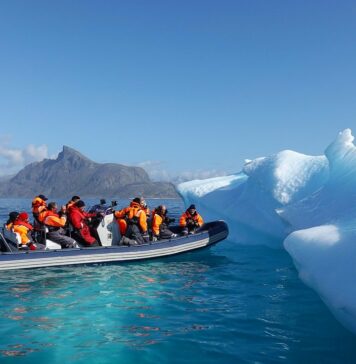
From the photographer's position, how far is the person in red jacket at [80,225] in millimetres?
11375

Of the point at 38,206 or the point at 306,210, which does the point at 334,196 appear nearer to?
the point at 306,210

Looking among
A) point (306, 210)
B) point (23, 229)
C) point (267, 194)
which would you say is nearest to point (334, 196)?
point (306, 210)

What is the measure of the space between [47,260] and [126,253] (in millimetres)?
2169

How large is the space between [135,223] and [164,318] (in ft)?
18.4

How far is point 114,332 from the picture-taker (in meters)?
6.14

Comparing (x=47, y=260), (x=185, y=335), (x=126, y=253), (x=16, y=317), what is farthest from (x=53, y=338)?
(x=126, y=253)

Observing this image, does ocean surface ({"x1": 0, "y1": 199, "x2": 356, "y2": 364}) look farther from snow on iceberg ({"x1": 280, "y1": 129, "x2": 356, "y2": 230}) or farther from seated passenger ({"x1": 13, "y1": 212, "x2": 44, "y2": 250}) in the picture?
snow on iceberg ({"x1": 280, "y1": 129, "x2": 356, "y2": 230})

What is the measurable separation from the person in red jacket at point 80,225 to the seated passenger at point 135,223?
957mm

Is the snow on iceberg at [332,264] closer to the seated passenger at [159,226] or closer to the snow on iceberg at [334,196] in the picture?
the snow on iceberg at [334,196]

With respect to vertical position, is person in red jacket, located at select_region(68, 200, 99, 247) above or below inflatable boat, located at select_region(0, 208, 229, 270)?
above

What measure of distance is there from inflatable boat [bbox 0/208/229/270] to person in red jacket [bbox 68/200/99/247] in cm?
33

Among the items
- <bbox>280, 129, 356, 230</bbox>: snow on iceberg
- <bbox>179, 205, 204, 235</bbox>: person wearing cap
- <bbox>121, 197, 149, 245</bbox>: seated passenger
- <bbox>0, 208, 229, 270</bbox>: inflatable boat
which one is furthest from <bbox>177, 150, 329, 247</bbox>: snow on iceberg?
<bbox>121, 197, 149, 245</bbox>: seated passenger

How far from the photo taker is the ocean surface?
5.34 meters

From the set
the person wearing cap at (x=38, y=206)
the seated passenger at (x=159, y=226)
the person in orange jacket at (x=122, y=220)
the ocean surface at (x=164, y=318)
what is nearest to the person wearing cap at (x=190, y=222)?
the seated passenger at (x=159, y=226)
